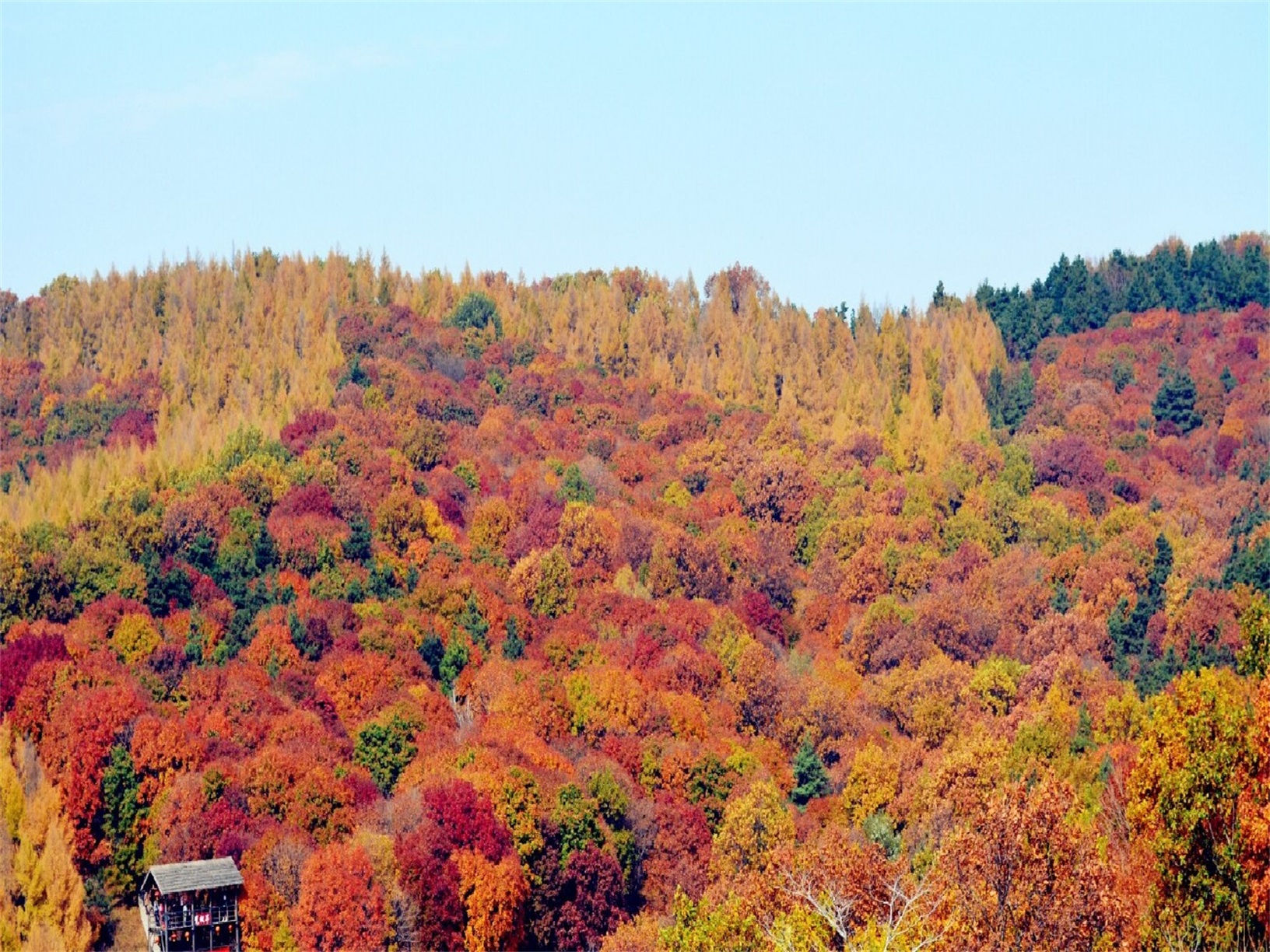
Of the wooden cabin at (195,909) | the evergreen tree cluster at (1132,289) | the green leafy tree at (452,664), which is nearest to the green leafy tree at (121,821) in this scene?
the wooden cabin at (195,909)

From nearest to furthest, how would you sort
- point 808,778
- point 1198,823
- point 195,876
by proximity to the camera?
point 1198,823
point 195,876
point 808,778

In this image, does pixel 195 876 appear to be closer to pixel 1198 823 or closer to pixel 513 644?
pixel 513 644

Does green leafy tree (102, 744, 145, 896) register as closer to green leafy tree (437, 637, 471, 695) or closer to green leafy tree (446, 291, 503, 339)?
green leafy tree (437, 637, 471, 695)

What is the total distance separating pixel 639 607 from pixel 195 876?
3600 cm

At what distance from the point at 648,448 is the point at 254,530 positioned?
1225 inches

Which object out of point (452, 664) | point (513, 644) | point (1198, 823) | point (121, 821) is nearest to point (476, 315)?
point (513, 644)

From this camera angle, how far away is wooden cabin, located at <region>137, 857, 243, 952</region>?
6725 cm

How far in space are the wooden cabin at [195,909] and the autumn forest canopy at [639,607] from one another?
85 cm

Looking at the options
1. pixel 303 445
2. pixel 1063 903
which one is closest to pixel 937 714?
pixel 303 445

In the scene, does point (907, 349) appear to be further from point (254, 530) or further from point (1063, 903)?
point (1063, 903)

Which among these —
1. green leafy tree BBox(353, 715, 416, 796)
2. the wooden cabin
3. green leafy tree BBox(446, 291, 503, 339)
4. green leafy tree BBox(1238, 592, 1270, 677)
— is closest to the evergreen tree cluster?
green leafy tree BBox(446, 291, 503, 339)

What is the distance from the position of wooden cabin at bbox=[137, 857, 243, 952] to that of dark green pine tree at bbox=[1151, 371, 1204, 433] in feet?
257

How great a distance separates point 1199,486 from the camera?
400ft

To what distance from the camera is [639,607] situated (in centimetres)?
10056
